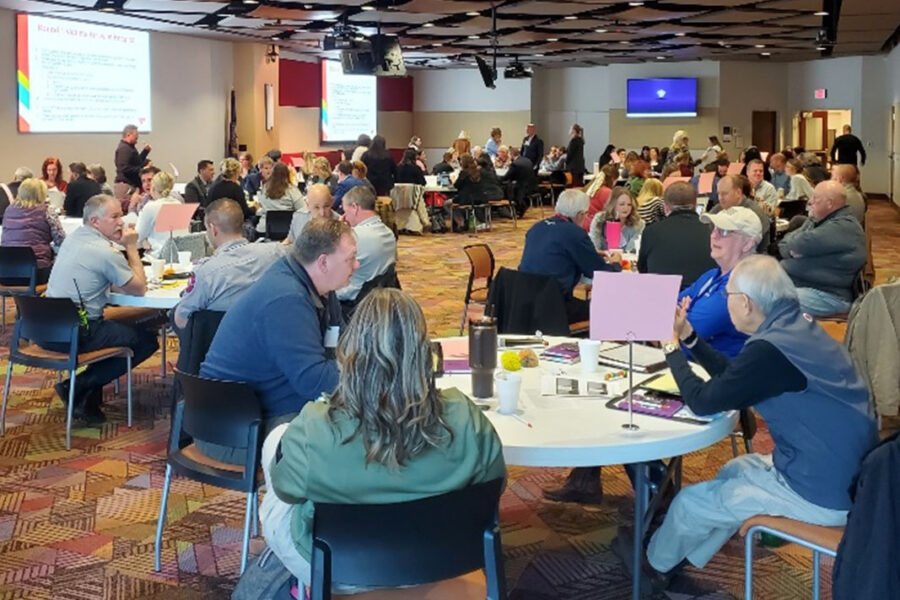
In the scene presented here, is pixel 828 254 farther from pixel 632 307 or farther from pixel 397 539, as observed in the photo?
pixel 397 539

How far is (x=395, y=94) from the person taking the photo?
83.4ft

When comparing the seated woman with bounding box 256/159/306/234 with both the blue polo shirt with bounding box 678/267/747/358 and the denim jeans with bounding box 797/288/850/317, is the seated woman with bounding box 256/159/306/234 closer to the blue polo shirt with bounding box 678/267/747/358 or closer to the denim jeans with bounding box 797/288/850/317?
the denim jeans with bounding box 797/288/850/317

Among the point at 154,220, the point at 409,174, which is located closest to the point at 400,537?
the point at 154,220

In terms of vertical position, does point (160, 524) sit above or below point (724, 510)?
below

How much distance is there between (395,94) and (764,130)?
886 centimetres

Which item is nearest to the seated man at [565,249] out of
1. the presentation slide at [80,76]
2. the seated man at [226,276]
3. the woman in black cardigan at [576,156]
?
the seated man at [226,276]

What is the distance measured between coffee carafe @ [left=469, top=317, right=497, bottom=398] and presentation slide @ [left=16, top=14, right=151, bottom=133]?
38.9ft

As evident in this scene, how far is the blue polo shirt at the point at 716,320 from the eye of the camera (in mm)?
4246

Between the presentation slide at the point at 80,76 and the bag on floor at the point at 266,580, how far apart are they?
1212cm

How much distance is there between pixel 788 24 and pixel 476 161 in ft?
16.8

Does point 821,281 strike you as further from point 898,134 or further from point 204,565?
point 898,134

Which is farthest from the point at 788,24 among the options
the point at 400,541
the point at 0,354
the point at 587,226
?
the point at 400,541

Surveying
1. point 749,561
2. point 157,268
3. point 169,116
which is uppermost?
point 169,116

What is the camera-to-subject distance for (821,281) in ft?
20.2
